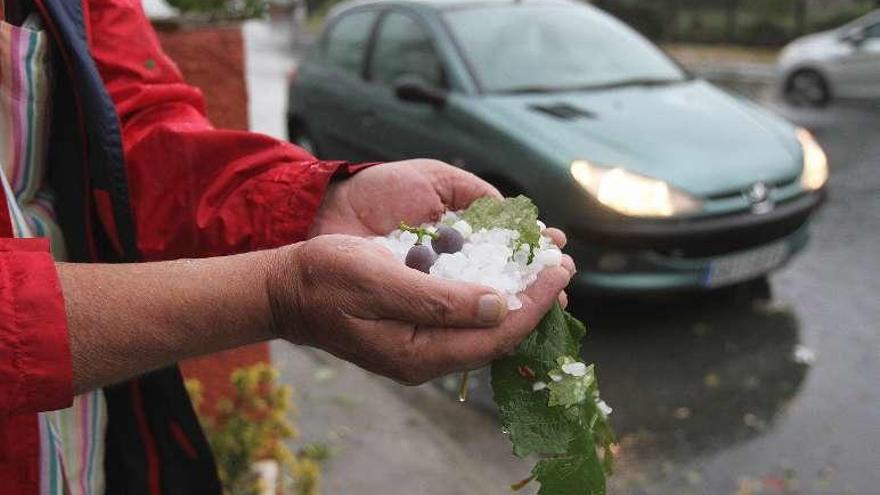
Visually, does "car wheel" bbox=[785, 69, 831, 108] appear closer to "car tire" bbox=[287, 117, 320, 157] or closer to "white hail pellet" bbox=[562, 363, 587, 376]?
"car tire" bbox=[287, 117, 320, 157]

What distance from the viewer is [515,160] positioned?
447cm

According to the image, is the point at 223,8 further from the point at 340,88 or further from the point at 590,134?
the point at 340,88

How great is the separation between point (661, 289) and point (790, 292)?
1.32 metres

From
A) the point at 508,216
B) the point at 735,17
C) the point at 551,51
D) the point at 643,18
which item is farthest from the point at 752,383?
the point at 735,17

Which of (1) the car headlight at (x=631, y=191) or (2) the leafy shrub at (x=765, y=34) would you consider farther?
(2) the leafy shrub at (x=765, y=34)

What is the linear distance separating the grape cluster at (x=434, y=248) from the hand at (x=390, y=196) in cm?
21

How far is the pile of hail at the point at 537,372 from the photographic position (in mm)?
1333

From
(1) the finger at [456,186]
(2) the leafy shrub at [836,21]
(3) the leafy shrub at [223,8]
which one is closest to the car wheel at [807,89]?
(2) the leafy shrub at [836,21]

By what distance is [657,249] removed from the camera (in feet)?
14.2

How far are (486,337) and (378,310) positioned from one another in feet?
0.54

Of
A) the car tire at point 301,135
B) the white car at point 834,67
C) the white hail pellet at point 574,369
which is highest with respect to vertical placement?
the white hail pellet at point 574,369

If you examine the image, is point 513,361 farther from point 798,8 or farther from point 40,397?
point 798,8

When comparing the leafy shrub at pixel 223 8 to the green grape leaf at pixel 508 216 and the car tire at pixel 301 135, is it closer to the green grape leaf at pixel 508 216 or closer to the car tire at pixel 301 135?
the green grape leaf at pixel 508 216

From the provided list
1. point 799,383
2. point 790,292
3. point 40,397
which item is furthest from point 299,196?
point 790,292
